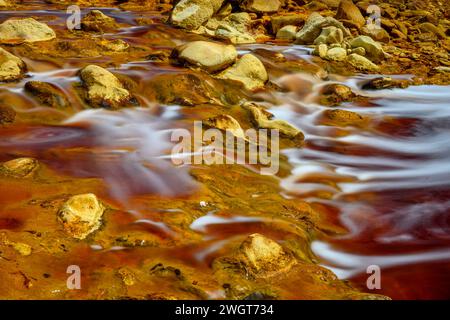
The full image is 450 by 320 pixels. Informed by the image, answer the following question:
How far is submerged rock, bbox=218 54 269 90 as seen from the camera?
9.55 m

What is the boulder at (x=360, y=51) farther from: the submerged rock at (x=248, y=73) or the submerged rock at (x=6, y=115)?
the submerged rock at (x=6, y=115)

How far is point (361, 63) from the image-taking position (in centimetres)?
1228

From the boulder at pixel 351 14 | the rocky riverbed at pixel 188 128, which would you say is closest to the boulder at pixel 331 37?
the rocky riverbed at pixel 188 128

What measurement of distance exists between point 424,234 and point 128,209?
2961 mm

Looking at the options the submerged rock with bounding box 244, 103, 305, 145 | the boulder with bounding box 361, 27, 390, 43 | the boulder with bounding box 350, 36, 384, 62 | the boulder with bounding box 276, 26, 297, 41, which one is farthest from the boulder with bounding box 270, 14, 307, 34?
the submerged rock with bounding box 244, 103, 305, 145

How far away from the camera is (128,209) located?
441cm

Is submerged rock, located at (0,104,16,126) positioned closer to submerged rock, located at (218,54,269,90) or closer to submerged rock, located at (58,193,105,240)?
submerged rock, located at (58,193,105,240)

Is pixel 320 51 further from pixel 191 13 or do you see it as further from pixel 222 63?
pixel 191 13

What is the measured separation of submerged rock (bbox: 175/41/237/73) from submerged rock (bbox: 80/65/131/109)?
201cm

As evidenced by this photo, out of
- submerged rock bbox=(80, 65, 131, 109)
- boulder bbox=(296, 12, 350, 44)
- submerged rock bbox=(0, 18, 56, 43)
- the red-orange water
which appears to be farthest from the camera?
boulder bbox=(296, 12, 350, 44)

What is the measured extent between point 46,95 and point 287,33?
9.05 meters

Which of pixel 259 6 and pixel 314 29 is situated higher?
pixel 259 6

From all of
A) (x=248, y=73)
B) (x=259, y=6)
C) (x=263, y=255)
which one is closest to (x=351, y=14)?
(x=259, y=6)
